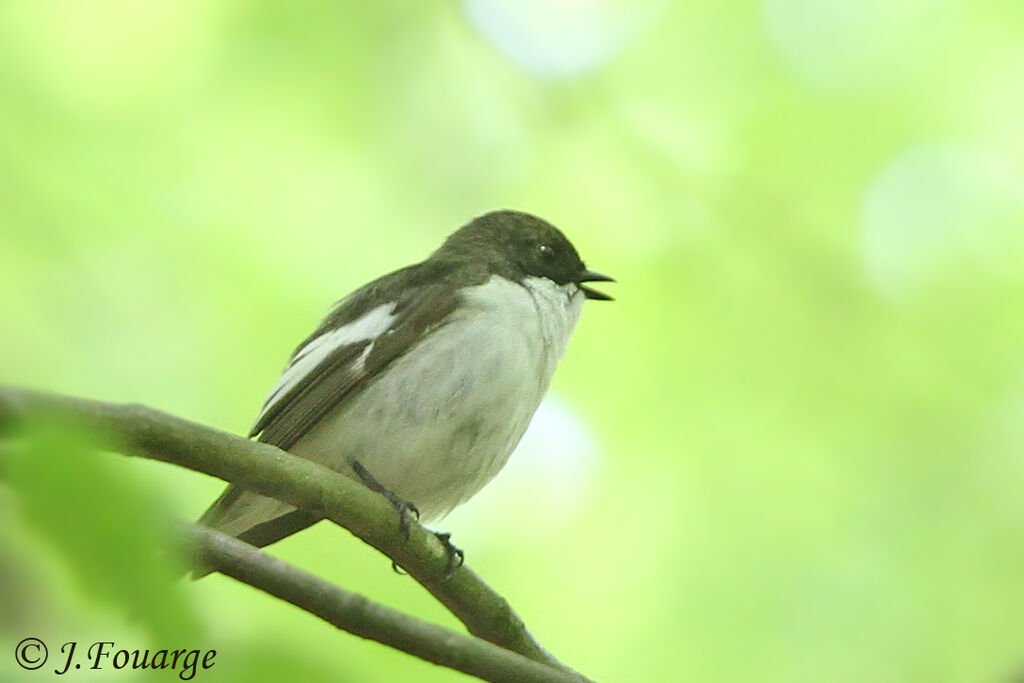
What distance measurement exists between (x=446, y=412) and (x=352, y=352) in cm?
45

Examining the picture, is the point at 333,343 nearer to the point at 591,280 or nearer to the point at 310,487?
the point at 591,280

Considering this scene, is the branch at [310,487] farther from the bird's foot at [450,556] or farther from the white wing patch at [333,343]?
the white wing patch at [333,343]

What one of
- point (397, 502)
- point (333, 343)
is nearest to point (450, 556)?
point (397, 502)

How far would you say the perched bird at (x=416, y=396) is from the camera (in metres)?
3.99

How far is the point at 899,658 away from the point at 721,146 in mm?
3091

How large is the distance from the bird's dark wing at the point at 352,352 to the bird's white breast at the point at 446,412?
5 cm

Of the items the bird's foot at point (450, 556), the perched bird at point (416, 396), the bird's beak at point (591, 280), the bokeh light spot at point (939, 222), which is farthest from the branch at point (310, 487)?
the bokeh light spot at point (939, 222)

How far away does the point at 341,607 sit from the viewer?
2.27 meters

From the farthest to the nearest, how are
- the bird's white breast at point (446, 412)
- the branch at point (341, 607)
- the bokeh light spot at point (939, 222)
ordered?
the bokeh light spot at point (939, 222) < the bird's white breast at point (446, 412) < the branch at point (341, 607)

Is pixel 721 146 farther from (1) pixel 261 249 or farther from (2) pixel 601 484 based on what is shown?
(1) pixel 261 249

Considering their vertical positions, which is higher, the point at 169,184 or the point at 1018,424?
the point at 169,184

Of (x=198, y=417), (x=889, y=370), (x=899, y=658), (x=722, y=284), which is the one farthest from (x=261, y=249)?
(x=899, y=658)

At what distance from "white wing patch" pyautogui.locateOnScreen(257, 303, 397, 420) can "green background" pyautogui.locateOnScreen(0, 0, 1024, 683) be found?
163 cm

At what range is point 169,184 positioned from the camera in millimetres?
6875
